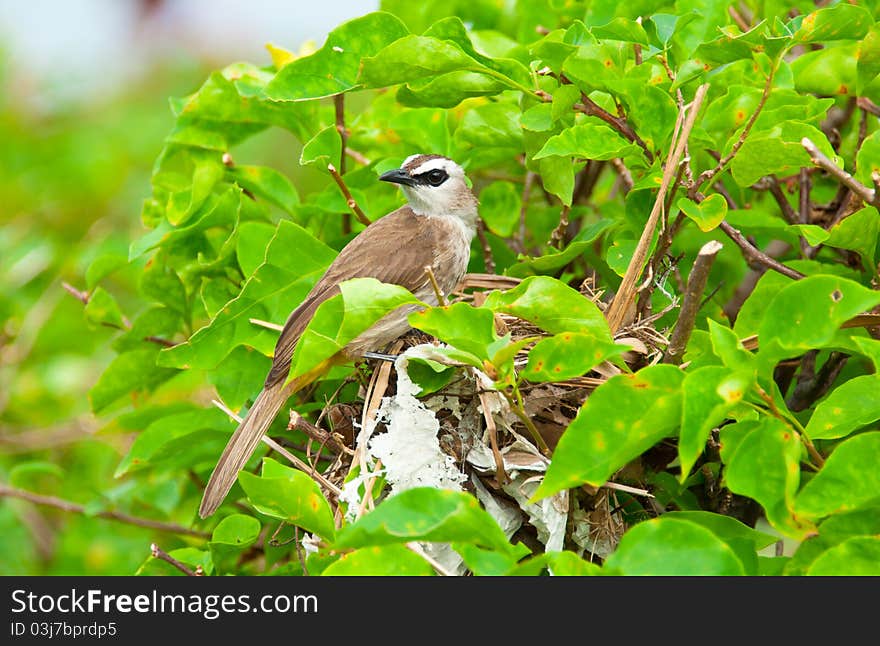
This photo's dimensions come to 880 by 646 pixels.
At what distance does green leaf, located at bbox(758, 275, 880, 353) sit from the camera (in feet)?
6.24

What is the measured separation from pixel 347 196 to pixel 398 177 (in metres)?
0.49

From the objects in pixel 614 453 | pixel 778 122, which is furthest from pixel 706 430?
pixel 778 122

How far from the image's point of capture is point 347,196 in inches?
129

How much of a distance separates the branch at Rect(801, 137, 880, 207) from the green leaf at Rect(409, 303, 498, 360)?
835mm

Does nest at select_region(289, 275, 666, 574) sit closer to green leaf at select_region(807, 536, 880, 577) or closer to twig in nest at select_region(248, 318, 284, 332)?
twig in nest at select_region(248, 318, 284, 332)

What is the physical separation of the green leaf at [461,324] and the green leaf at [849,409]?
28.5 inches

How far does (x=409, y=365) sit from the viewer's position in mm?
2896

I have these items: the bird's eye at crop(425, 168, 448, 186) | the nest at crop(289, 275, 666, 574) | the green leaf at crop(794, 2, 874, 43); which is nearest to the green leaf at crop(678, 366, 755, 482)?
the nest at crop(289, 275, 666, 574)

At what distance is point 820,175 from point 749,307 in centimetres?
98

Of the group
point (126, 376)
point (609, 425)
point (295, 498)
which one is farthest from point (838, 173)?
point (126, 376)

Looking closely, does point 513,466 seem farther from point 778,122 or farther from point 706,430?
point 778,122

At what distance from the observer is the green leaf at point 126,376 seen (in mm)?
3584

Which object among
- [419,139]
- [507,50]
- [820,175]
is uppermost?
[507,50]

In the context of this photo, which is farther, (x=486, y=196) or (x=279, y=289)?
(x=486, y=196)
